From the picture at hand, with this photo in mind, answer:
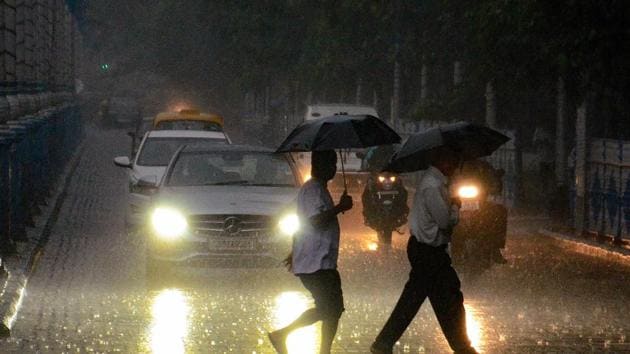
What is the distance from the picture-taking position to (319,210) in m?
10.9

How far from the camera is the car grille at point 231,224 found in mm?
16484

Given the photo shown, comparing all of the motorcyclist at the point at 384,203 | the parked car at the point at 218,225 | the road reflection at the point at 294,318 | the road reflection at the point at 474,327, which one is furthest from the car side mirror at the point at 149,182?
the road reflection at the point at 474,327

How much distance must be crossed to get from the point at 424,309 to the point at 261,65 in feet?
195

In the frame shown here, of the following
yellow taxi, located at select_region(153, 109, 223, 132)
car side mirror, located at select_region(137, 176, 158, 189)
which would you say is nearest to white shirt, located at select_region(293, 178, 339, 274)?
car side mirror, located at select_region(137, 176, 158, 189)

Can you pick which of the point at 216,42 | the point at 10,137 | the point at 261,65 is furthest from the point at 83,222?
the point at 216,42

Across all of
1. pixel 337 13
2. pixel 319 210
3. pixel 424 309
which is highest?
pixel 337 13

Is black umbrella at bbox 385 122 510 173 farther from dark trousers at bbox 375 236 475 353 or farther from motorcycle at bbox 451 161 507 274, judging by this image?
motorcycle at bbox 451 161 507 274

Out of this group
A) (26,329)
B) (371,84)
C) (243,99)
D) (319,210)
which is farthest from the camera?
(243,99)

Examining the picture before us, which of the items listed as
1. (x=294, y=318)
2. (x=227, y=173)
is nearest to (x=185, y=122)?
(x=227, y=173)

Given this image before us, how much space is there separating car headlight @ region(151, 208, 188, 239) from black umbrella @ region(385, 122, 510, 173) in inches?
195

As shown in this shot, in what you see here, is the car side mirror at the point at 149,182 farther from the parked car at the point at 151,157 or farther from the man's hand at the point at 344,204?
the man's hand at the point at 344,204

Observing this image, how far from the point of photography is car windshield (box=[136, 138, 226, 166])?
78.0ft

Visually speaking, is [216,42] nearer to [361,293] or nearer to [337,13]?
[337,13]

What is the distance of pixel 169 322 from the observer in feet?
44.6
